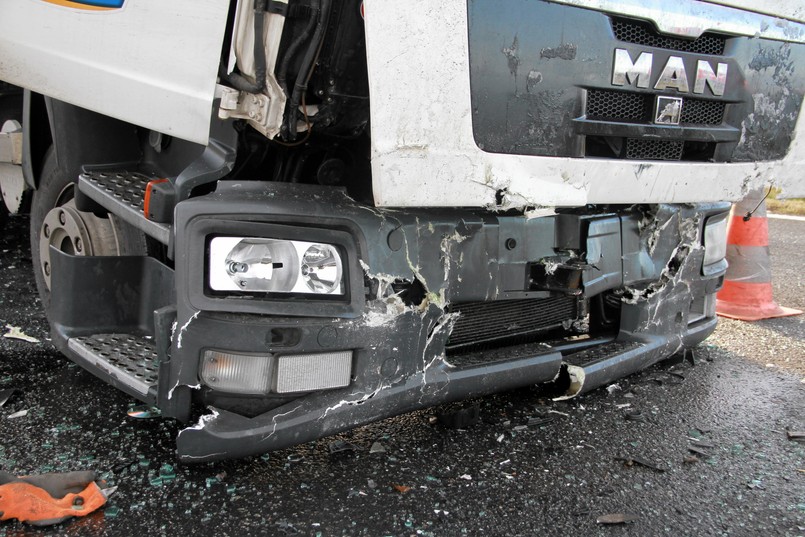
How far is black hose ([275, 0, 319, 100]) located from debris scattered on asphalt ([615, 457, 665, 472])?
6.06ft

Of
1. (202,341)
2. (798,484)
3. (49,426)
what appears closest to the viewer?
(202,341)

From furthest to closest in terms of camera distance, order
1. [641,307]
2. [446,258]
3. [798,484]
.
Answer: [641,307]
[798,484]
[446,258]

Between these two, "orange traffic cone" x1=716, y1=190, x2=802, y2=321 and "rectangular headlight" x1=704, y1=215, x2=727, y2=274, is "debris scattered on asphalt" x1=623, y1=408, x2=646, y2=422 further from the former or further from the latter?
"orange traffic cone" x1=716, y1=190, x2=802, y2=321

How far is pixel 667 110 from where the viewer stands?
2.65m

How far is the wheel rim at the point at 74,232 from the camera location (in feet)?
9.92

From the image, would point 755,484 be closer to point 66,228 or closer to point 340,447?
point 340,447

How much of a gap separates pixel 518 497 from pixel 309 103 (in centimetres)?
150

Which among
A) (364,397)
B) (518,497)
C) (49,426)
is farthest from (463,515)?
(49,426)

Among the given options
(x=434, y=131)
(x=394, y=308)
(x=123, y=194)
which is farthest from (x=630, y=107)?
(x=123, y=194)

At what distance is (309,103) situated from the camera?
2230 millimetres

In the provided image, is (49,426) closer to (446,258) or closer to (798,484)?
(446,258)

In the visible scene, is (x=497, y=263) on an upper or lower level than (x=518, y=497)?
upper

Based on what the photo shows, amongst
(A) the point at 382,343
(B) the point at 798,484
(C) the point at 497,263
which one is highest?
(C) the point at 497,263

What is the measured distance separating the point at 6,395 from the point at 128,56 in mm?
1653
